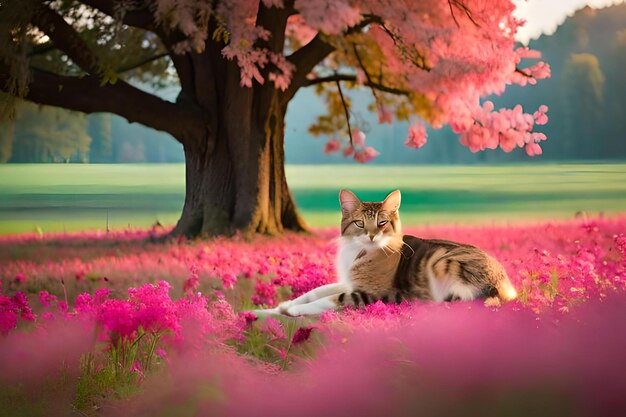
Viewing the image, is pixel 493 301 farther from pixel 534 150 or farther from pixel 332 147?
pixel 332 147

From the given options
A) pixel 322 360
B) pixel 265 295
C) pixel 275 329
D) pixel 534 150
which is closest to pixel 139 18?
pixel 534 150

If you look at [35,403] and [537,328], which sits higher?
[537,328]

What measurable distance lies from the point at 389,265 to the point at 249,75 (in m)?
5.03

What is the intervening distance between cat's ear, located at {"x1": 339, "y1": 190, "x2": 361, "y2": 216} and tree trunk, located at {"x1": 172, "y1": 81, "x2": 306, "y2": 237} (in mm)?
6243

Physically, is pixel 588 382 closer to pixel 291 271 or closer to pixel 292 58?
pixel 291 271

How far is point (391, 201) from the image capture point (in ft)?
18.6

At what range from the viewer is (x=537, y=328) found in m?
3.06

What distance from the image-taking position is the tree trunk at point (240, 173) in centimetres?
1213

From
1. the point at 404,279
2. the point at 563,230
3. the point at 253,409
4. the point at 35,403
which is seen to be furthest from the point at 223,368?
the point at 563,230

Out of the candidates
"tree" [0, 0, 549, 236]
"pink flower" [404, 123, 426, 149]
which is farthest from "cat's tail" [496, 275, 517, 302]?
"pink flower" [404, 123, 426, 149]

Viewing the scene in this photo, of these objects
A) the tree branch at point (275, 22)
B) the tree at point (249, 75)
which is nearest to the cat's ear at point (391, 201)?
the tree at point (249, 75)

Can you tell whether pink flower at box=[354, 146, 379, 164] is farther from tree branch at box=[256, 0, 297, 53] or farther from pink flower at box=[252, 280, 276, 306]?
pink flower at box=[252, 280, 276, 306]

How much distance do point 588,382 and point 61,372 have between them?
2348 millimetres

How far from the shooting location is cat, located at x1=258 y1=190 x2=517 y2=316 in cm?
550
